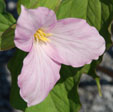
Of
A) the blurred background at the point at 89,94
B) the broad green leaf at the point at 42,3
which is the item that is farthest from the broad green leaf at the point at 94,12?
the blurred background at the point at 89,94

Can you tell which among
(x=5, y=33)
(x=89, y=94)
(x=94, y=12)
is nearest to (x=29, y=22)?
(x=5, y=33)

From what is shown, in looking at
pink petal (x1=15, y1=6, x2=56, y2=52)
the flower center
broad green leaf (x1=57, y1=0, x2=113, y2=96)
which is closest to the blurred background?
broad green leaf (x1=57, y1=0, x2=113, y2=96)

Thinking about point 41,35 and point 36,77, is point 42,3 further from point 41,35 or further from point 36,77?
point 36,77

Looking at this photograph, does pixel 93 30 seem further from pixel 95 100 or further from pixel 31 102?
pixel 95 100

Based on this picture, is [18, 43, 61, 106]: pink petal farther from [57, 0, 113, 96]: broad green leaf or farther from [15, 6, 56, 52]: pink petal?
[57, 0, 113, 96]: broad green leaf

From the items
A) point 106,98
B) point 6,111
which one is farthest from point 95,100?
point 6,111

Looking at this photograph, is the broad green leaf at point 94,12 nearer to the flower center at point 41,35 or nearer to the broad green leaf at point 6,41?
the flower center at point 41,35
